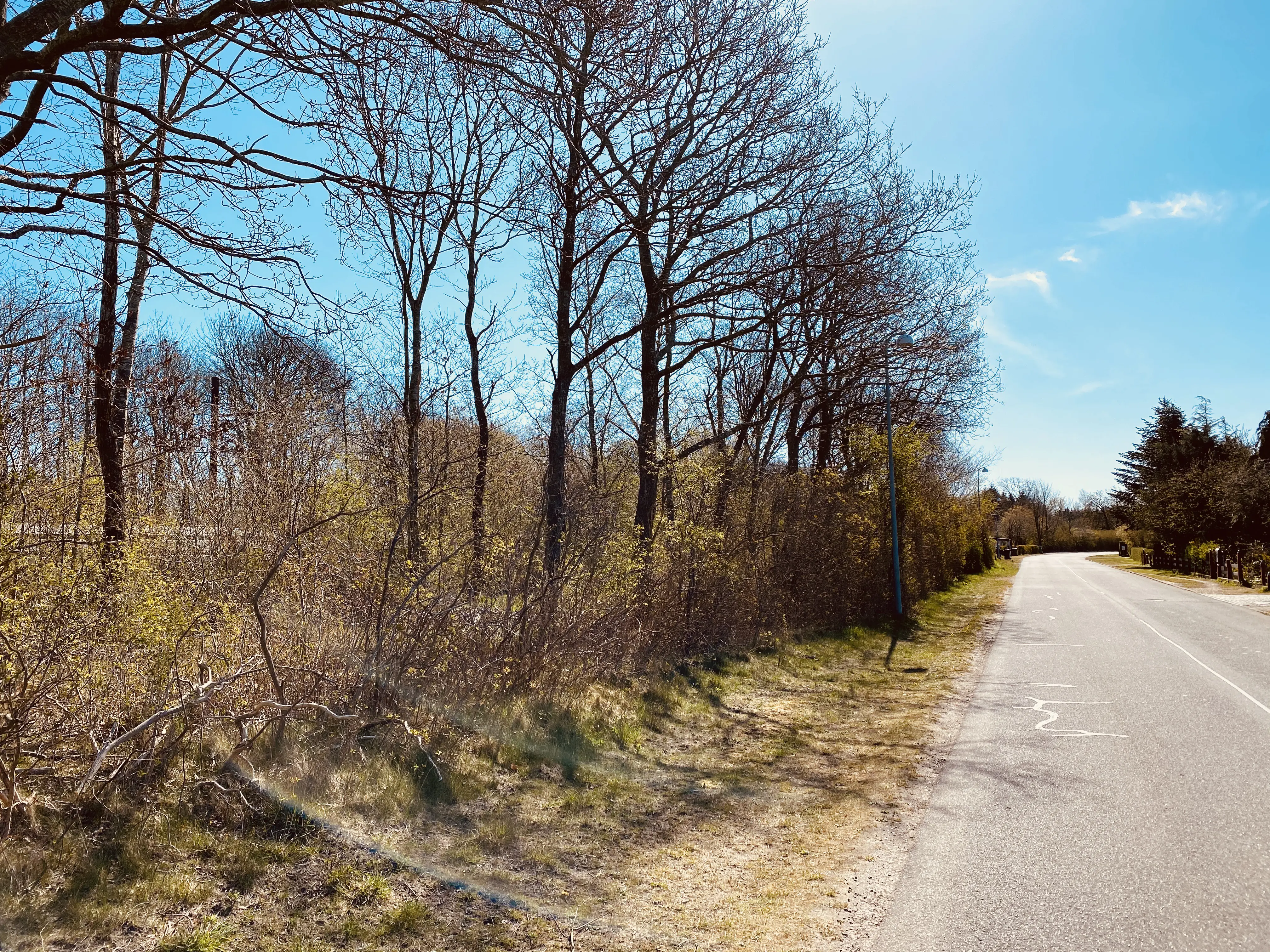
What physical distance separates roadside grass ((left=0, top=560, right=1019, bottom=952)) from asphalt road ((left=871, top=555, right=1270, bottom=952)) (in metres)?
0.66

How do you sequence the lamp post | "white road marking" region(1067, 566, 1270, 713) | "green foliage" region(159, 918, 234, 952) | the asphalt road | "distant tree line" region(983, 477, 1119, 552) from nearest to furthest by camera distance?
"green foliage" region(159, 918, 234, 952) → the asphalt road → "white road marking" region(1067, 566, 1270, 713) → the lamp post → "distant tree line" region(983, 477, 1119, 552)

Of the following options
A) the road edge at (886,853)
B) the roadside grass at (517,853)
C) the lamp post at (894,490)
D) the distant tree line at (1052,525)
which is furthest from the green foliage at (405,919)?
the distant tree line at (1052,525)

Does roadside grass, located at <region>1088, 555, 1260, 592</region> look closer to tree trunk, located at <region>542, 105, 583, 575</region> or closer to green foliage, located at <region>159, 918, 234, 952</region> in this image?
tree trunk, located at <region>542, 105, 583, 575</region>

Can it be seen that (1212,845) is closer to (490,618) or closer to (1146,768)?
(1146,768)

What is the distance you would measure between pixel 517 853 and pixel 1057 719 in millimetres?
7497

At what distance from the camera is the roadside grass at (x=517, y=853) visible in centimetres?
399

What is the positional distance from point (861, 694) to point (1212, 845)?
689 cm

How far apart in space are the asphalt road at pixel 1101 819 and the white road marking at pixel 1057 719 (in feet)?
0.11

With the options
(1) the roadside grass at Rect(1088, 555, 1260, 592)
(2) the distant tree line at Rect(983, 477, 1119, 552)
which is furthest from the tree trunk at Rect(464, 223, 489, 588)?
(2) the distant tree line at Rect(983, 477, 1119, 552)

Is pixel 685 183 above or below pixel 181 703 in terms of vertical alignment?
above

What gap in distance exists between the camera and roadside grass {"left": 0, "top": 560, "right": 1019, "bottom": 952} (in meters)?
3.99

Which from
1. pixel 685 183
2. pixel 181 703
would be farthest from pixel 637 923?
pixel 685 183

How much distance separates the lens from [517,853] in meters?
5.36

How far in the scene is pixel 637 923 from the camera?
4.59 meters
